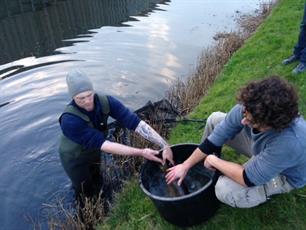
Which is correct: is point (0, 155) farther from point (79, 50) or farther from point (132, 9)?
point (132, 9)

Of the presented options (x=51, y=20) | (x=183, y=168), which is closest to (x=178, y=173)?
(x=183, y=168)

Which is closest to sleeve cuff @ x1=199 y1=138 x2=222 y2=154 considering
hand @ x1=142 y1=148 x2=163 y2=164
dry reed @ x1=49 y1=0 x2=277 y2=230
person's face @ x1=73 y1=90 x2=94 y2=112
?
hand @ x1=142 y1=148 x2=163 y2=164

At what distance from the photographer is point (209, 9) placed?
53.7 feet

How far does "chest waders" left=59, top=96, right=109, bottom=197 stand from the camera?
15.4ft

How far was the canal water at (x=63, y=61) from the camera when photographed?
6238 mm

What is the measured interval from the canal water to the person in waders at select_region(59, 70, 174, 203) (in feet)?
2.03

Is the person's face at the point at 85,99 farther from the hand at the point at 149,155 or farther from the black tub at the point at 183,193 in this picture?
the black tub at the point at 183,193

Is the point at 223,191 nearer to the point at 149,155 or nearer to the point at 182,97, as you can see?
the point at 149,155

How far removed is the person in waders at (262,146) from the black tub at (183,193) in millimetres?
215

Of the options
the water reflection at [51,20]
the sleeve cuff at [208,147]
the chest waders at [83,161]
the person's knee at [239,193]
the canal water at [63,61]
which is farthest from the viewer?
the water reflection at [51,20]

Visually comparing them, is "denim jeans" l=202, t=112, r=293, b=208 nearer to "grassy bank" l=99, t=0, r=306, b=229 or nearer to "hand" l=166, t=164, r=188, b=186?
"hand" l=166, t=164, r=188, b=186

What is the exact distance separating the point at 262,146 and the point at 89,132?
2050 mm

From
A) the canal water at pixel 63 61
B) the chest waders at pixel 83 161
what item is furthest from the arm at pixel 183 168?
the canal water at pixel 63 61

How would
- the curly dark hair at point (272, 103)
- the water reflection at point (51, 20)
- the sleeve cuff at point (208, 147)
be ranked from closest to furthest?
1. the curly dark hair at point (272, 103)
2. the sleeve cuff at point (208, 147)
3. the water reflection at point (51, 20)
